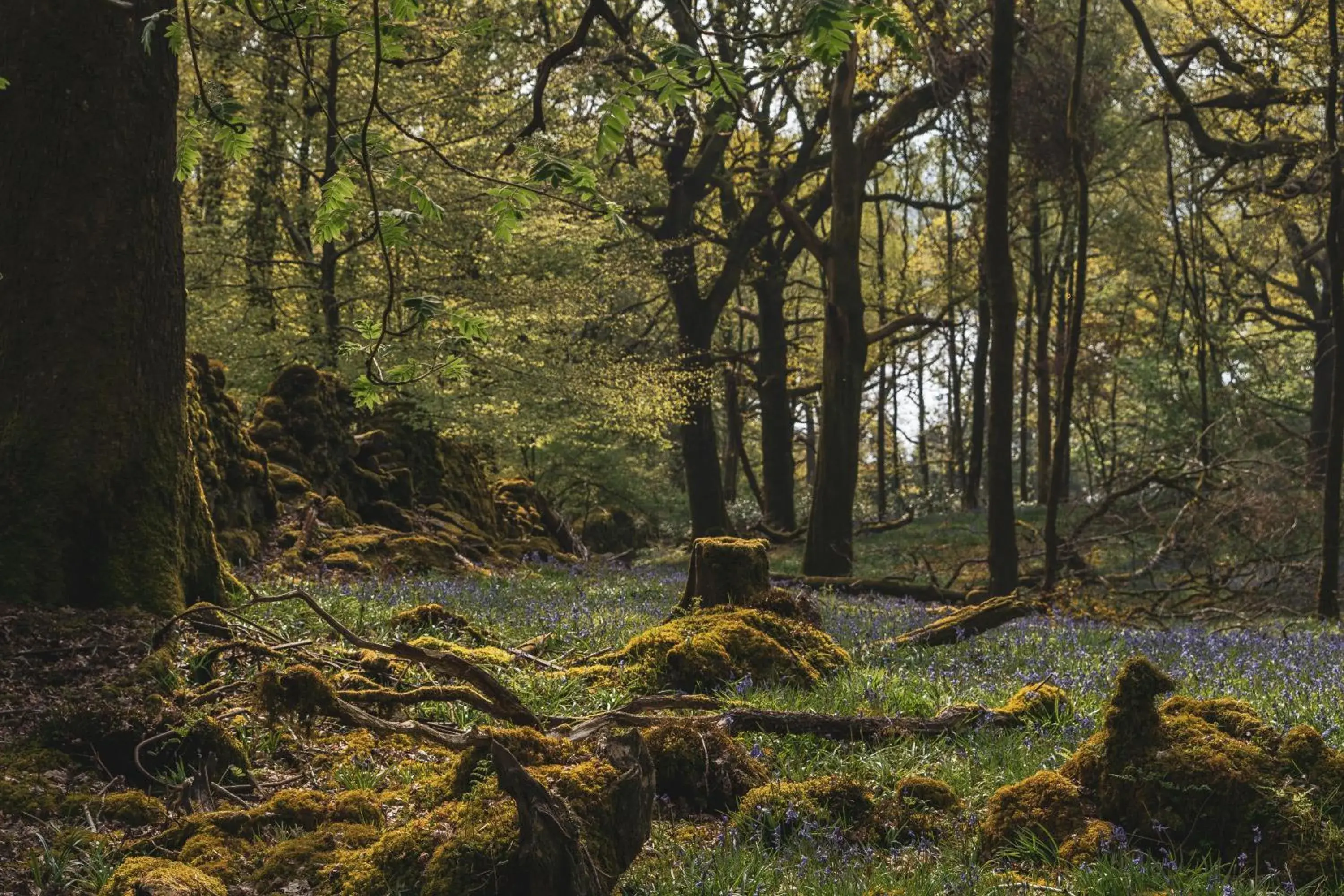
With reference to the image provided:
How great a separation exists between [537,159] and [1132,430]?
4388 centimetres

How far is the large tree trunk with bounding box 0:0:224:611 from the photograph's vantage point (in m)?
6.29

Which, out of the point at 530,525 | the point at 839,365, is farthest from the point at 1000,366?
the point at 530,525

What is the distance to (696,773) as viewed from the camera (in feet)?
14.9

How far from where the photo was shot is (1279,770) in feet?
12.8

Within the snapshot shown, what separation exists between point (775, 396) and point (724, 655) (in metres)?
22.0

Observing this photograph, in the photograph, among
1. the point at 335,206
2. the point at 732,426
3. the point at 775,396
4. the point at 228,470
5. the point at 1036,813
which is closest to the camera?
the point at 1036,813

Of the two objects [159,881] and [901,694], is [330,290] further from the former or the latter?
[159,881]

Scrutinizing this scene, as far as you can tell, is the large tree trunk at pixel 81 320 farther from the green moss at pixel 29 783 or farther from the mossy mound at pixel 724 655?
the mossy mound at pixel 724 655

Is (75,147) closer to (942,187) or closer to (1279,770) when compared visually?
(1279,770)

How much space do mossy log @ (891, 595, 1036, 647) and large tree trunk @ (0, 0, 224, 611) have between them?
5.55 metres

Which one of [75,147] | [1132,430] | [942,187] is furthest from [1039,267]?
[75,147]

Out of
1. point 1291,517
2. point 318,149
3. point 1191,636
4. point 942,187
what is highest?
point 942,187

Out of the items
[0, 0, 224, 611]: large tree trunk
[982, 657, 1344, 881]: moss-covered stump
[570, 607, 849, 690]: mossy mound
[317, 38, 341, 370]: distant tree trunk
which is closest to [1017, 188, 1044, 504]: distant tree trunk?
[317, 38, 341, 370]: distant tree trunk

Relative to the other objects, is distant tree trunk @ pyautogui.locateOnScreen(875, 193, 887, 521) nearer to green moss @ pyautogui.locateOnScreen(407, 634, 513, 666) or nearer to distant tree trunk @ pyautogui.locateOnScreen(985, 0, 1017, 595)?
distant tree trunk @ pyautogui.locateOnScreen(985, 0, 1017, 595)
